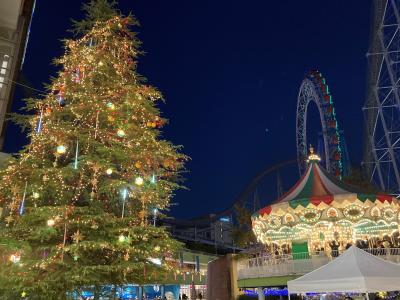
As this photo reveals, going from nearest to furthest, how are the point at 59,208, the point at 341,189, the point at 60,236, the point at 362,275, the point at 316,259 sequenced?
the point at 362,275 → the point at 59,208 → the point at 60,236 → the point at 316,259 → the point at 341,189

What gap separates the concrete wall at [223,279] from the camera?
18.3 metres

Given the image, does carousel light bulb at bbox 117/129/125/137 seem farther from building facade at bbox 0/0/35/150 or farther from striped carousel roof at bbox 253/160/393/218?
striped carousel roof at bbox 253/160/393/218

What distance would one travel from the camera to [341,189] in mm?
15141

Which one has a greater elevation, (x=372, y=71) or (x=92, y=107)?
(x=372, y=71)

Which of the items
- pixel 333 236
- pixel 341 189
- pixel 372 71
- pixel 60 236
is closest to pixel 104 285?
pixel 60 236

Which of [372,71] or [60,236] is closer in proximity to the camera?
[60,236]

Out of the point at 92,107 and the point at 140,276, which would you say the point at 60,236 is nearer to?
the point at 140,276

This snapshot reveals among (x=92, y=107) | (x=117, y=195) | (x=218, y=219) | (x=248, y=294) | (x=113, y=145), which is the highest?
(x=218, y=219)

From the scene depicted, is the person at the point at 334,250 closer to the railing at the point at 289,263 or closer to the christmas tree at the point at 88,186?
the railing at the point at 289,263

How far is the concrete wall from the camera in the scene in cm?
1830

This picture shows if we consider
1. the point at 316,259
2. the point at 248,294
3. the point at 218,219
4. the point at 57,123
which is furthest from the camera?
the point at 218,219

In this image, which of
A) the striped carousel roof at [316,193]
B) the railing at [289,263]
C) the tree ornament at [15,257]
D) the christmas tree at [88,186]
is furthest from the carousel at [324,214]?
the tree ornament at [15,257]

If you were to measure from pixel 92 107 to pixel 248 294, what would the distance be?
43.7ft

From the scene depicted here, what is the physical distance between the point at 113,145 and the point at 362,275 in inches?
255
